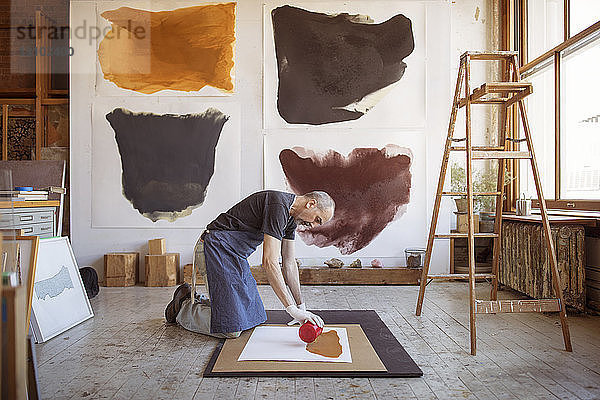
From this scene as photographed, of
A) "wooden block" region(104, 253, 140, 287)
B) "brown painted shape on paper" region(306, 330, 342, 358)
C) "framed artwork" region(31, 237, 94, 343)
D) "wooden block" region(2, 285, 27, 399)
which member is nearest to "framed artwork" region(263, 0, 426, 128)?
"wooden block" region(104, 253, 140, 287)

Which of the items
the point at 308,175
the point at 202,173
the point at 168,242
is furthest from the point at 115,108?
the point at 308,175

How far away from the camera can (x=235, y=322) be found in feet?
10.6

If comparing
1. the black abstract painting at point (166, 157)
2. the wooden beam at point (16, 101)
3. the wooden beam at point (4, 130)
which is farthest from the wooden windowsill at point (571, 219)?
the wooden beam at point (4, 130)

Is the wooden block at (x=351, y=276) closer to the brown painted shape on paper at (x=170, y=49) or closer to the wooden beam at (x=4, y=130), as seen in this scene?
the brown painted shape on paper at (x=170, y=49)

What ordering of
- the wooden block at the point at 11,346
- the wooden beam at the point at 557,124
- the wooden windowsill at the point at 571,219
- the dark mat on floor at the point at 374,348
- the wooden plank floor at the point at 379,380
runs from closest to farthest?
the wooden block at the point at 11,346 → the wooden plank floor at the point at 379,380 → the dark mat on floor at the point at 374,348 → the wooden windowsill at the point at 571,219 → the wooden beam at the point at 557,124

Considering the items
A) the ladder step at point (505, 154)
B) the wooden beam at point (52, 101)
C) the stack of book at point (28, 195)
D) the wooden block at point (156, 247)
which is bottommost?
the wooden block at point (156, 247)

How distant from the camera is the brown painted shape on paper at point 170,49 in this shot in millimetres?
5477

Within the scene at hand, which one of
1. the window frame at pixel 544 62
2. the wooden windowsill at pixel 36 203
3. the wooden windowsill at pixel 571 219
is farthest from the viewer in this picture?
the window frame at pixel 544 62

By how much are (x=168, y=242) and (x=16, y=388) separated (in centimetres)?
432

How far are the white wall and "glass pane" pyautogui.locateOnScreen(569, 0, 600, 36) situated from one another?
1.30 m

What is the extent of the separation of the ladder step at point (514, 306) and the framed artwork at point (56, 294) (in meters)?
2.52

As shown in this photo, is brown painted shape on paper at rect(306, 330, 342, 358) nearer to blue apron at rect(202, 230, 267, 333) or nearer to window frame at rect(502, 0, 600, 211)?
blue apron at rect(202, 230, 267, 333)

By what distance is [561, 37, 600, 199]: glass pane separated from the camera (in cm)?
404

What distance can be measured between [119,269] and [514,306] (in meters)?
3.68
